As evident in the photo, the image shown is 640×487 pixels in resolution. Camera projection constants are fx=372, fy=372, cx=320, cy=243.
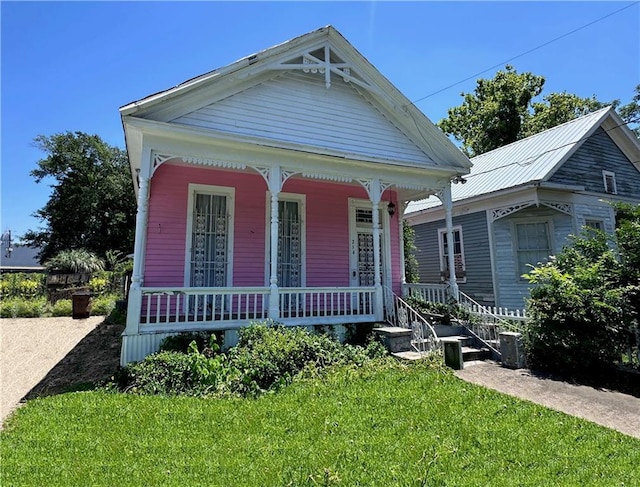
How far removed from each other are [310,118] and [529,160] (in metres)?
8.55

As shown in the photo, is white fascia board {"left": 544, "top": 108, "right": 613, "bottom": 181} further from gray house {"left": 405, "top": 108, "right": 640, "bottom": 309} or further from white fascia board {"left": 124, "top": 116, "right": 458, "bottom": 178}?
white fascia board {"left": 124, "top": 116, "right": 458, "bottom": 178}

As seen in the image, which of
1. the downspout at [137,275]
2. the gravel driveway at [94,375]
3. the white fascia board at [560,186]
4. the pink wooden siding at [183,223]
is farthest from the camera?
the white fascia board at [560,186]

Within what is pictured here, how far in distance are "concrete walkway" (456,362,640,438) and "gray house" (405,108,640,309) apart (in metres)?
5.60

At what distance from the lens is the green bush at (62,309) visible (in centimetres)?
1316

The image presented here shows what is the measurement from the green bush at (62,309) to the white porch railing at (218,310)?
7717 mm

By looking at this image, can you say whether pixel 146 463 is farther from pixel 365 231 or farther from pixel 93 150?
pixel 93 150

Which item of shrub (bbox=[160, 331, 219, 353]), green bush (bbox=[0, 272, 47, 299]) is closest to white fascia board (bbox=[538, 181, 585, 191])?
shrub (bbox=[160, 331, 219, 353])

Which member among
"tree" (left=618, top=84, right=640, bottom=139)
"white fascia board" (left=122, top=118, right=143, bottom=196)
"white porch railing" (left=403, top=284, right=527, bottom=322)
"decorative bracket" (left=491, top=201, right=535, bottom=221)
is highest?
"tree" (left=618, top=84, right=640, bottom=139)

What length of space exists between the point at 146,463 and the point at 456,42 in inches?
406

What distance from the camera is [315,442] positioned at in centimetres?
374

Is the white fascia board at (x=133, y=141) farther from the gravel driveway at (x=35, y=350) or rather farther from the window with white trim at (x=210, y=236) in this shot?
the gravel driveway at (x=35, y=350)

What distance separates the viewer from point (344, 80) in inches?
368

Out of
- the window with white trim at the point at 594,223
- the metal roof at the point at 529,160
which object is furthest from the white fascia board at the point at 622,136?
the window with white trim at the point at 594,223

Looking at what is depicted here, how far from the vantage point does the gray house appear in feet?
37.5
